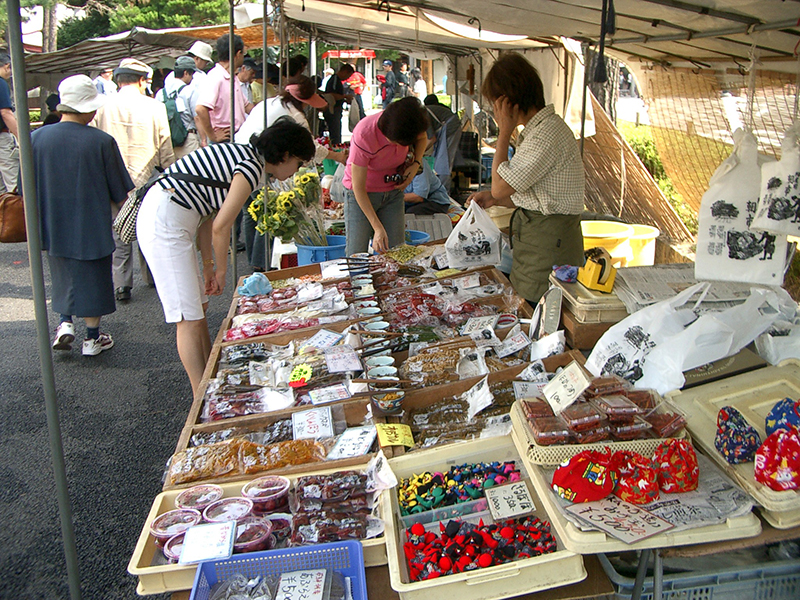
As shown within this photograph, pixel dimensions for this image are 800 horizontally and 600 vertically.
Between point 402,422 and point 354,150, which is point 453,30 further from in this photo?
point 402,422

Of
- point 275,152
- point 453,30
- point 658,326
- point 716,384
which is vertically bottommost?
point 716,384

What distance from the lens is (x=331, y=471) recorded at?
215 cm

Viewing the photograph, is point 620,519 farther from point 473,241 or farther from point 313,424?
point 473,241

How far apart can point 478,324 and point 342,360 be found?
75 cm

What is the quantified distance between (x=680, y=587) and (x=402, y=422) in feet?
3.60

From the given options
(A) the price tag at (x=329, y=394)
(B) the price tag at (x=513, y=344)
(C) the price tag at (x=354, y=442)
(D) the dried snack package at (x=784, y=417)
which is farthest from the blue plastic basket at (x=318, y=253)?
(D) the dried snack package at (x=784, y=417)

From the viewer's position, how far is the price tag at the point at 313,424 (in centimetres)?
238

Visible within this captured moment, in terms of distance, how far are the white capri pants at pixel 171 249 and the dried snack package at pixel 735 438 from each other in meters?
2.60

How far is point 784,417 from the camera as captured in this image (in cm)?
161

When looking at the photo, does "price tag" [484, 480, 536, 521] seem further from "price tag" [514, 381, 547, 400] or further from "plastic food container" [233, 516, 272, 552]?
"plastic food container" [233, 516, 272, 552]

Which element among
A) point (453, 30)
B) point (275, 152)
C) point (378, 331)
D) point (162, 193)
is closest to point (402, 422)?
point (378, 331)

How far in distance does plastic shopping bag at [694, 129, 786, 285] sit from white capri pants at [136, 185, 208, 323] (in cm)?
241

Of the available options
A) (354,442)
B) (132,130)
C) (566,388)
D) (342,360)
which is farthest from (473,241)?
(132,130)

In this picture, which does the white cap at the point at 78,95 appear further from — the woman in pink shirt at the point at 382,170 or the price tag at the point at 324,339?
the price tag at the point at 324,339
